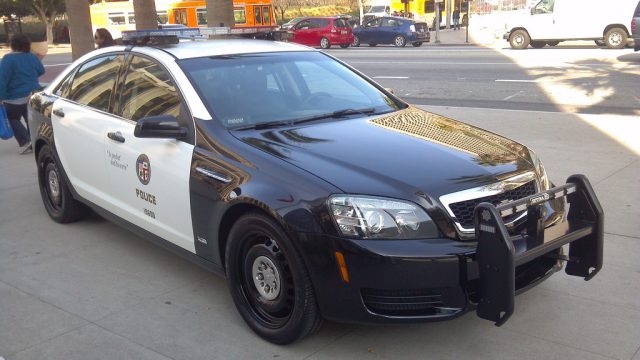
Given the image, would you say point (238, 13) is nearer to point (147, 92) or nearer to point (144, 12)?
point (144, 12)

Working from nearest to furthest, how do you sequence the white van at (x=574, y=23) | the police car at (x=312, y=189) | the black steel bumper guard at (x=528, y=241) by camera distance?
the black steel bumper guard at (x=528, y=241)
the police car at (x=312, y=189)
the white van at (x=574, y=23)

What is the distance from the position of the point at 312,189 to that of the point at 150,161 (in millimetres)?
1512

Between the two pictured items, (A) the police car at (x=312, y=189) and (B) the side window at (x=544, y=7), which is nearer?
(A) the police car at (x=312, y=189)

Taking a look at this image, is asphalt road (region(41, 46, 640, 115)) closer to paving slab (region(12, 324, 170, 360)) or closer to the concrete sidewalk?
the concrete sidewalk

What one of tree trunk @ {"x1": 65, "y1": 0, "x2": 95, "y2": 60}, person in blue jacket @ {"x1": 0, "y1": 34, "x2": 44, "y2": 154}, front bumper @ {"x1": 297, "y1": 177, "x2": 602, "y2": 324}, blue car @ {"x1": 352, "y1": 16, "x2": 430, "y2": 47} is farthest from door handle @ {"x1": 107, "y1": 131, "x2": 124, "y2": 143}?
Answer: blue car @ {"x1": 352, "y1": 16, "x2": 430, "y2": 47}

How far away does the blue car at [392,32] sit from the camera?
3042 cm

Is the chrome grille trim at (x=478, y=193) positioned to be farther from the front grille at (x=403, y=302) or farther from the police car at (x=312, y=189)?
the front grille at (x=403, y=302)

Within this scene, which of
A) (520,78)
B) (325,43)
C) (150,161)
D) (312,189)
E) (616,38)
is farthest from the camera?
(325,43)

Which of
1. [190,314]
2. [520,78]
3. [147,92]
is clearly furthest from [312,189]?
[520,78]

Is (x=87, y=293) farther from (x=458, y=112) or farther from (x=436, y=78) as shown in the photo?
(x=436, y=78)

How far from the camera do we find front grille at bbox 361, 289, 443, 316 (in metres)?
3.34

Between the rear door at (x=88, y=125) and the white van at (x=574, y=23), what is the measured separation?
20.5 metres

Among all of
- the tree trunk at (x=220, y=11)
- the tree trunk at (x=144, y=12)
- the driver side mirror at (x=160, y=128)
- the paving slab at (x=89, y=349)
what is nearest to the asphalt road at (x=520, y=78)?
the tree trunk at (x=220, y=11)

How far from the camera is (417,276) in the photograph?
3.26m
